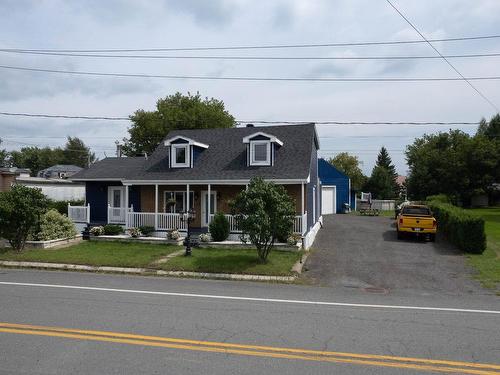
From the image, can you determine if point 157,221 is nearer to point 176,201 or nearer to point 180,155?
point 176,201

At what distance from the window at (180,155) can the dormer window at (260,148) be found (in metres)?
3.46

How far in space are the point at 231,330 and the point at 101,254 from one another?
11.4 meters

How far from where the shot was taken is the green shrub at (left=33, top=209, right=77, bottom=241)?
2030 centimetres

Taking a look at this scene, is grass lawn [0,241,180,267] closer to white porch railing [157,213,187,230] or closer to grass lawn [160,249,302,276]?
grass lawn [160,249,302,276]

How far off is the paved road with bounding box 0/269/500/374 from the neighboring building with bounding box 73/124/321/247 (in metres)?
10.2

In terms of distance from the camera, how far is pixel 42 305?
381 inches

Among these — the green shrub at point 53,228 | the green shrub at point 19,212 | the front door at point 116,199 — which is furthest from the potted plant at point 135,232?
the front door at point 116,199

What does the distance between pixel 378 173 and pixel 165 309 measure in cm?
6088

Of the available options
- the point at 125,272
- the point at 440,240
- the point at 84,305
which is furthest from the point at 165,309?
the point at 440,240

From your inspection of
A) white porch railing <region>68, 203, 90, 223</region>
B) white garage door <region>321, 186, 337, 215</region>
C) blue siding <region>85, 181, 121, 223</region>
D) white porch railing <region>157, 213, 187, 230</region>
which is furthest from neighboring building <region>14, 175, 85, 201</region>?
white porch railing <region>157, 213, 187, 230</region>

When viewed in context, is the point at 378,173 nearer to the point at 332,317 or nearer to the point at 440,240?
the point at 440,240

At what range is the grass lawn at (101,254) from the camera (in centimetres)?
1651

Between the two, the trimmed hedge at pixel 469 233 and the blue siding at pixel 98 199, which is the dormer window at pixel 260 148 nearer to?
the trimmed hedge at pixel 469 233

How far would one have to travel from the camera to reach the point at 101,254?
17969 millimetres
